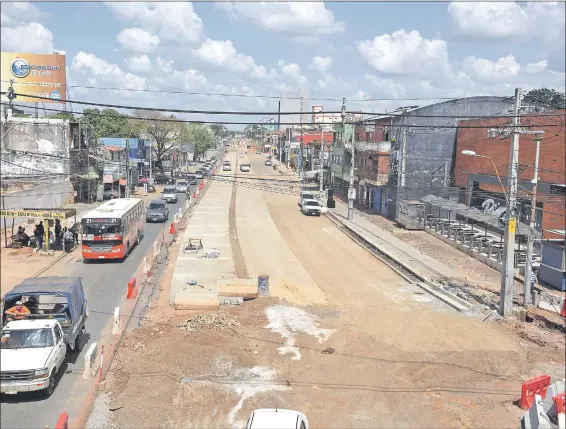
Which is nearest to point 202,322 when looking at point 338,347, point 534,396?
point 338,347

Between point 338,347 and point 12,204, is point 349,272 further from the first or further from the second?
point 12,204

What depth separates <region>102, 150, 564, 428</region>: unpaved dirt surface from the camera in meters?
13.2

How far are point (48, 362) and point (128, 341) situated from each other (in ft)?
15.1

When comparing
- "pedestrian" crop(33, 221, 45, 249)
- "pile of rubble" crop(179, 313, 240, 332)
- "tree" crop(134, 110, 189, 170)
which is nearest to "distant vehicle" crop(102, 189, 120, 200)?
"tree" crop(134, 110, 189, 170)

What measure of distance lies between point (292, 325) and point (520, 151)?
24.4 metres

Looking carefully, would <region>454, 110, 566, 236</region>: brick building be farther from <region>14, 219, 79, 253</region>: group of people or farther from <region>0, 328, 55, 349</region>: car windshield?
<region>0, 328, 55, 349</region>: car windshield

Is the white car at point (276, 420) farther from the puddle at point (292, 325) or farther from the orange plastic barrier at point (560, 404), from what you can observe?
the puddle at point (292, 325)

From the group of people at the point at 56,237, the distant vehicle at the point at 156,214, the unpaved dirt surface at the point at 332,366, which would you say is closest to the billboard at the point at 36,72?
the distant vehicle at the point at 156,214

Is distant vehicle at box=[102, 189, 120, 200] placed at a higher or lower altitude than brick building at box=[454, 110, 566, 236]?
lower

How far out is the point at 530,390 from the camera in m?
13.6

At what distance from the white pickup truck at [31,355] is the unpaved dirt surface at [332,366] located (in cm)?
158

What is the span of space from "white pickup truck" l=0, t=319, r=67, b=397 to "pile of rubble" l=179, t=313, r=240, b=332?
4835 mm

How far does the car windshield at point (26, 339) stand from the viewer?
43.6 feet

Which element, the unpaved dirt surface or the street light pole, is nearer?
the unpaved dirt surface
